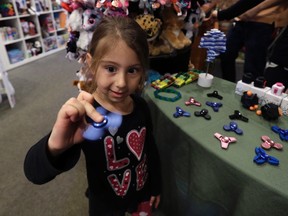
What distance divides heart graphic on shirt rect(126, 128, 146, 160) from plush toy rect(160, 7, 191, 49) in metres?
0.59

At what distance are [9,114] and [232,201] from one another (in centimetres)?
196

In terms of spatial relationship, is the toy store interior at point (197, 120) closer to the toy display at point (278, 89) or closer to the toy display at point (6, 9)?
the toy display at point (278, 89)

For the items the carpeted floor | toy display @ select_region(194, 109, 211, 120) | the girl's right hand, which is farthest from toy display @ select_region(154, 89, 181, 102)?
the carpeted floor

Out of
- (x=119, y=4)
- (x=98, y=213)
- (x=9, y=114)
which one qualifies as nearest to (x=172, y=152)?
(x=98, y=213)

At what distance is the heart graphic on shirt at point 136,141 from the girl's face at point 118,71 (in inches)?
5.3

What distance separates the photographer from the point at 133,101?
0.73m

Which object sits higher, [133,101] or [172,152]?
[133,101]

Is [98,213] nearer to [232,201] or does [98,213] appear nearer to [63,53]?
[232,201]

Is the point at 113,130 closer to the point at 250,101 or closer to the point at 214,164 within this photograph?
the point at 214,164

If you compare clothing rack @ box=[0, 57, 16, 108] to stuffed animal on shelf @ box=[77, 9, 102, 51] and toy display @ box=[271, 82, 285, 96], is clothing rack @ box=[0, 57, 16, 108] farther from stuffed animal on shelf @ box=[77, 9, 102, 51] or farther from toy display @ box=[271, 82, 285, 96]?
toy display @ box=[271, 82, 285, 96]

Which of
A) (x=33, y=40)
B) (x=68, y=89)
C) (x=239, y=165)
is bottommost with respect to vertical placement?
(x=68, y=89)

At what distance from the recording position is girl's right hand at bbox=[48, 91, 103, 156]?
0.42m

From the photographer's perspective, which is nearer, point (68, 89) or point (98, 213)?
point (98, 213)

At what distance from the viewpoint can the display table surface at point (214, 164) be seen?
1.95ft
